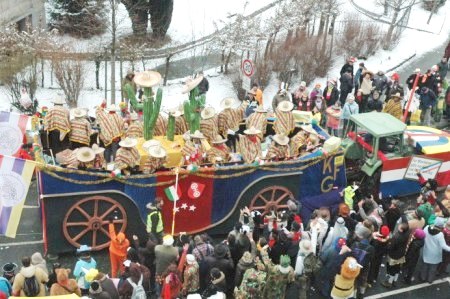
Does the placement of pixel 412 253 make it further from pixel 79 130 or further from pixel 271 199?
pixel 79 130

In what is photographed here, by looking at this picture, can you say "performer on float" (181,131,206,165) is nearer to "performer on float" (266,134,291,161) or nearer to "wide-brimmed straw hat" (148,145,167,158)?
"wide-brimmed straw hat" (148,145,167,158)

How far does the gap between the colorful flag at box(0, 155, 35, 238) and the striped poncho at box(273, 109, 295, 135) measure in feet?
17.2

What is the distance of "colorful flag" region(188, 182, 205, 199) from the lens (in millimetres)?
10602

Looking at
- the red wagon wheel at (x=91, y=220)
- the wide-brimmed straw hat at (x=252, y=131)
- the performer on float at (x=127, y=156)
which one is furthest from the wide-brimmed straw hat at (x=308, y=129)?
the red wagon wheel at (x=91, y=220)

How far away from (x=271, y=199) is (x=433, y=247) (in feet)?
10.1

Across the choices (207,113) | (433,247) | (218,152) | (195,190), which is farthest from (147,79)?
(433,247)

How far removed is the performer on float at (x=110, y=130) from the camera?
11523mm

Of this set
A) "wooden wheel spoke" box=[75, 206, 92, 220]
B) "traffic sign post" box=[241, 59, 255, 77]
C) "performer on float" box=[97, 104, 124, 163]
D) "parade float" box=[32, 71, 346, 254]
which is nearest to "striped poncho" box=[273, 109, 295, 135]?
"parade float" box=[32, 71, 346, 254]

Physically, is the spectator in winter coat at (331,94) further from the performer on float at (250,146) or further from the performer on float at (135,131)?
the performer on float at (135,131)

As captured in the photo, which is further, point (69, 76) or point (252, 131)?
point (69, 76)

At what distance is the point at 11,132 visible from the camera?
10453 mm

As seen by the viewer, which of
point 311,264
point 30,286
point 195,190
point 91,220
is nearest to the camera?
point 30,286

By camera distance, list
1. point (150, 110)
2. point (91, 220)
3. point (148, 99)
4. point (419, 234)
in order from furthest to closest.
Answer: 1. point (150, 110)
2. point (148, 99)
3. point (91, 220)
4. point (419, 234)

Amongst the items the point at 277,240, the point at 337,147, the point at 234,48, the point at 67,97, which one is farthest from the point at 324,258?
the point at 234,48
